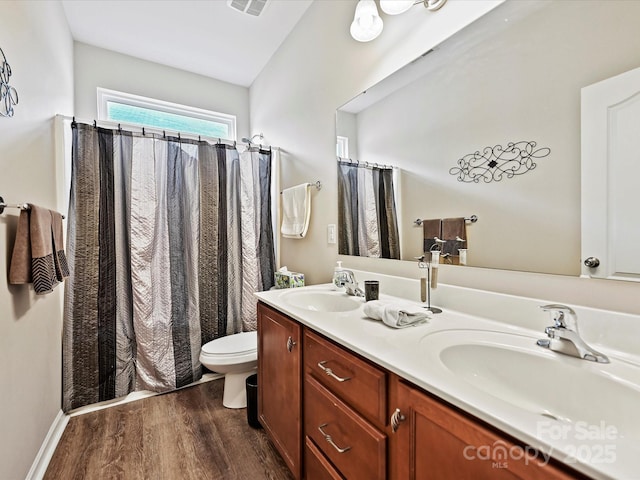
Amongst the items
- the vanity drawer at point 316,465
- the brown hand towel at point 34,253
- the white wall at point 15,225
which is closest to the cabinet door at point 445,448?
the vanity drawer at point 316,465

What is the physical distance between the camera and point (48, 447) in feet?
5.10

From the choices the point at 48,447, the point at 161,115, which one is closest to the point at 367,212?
the point at 48,447

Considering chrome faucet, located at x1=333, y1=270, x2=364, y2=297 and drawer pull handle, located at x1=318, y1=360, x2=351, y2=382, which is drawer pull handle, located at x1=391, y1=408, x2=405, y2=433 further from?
chrome faucet, located at x1=333, y1=270, x2=364, y2=297

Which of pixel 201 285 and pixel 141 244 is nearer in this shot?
pixel 141 244

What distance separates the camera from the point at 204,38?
246 centimetres

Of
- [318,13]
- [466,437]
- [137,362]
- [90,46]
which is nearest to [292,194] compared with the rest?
[318,13]

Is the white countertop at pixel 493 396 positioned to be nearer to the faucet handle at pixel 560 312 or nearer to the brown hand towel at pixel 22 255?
the faucet handle at pixel 560 312

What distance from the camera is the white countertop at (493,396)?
43cm

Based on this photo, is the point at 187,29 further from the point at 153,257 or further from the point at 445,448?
the point at 445,448

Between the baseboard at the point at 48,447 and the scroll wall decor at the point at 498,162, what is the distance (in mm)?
2278

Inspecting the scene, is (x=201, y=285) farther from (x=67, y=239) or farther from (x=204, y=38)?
(x=204, y=38)

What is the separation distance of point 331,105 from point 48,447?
250 centimetres

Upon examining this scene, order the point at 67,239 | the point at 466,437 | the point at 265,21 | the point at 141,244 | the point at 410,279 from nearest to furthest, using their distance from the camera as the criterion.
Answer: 1. the point at 466,437
2. the point at 410,279
3. the point at 67,239
4. the point at 141,244
5. the point at 265,21

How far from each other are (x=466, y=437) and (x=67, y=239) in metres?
2.39
